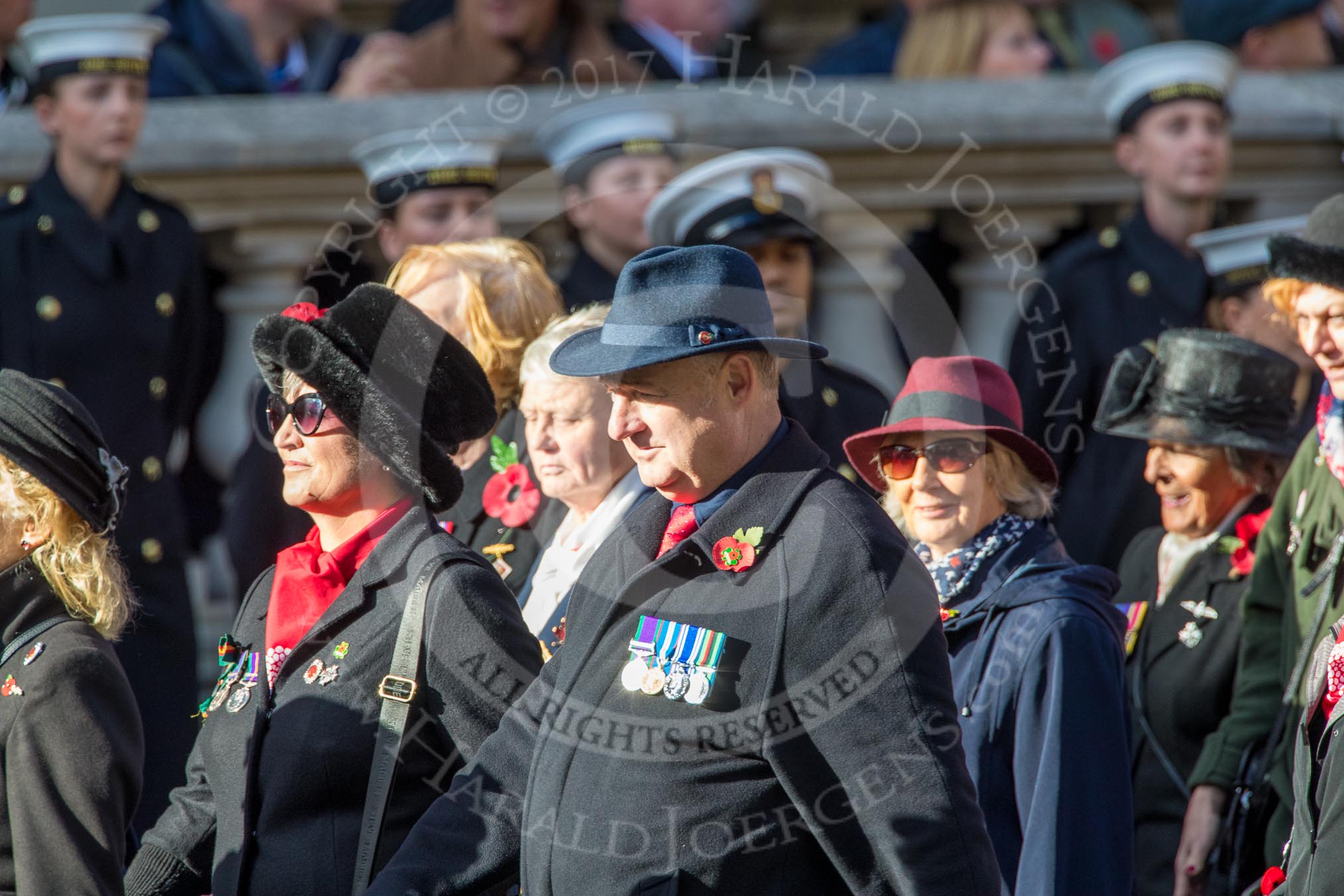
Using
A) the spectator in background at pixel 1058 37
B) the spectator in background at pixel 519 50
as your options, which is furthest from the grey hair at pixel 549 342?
the spectator in background at pixel 1058 37

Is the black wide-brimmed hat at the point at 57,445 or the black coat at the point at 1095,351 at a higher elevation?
the black coat at the point at 1095,351

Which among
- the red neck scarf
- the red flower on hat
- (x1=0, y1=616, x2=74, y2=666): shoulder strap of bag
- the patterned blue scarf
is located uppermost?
the red flower on hat

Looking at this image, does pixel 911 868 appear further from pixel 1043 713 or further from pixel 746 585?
pixel 1043 713

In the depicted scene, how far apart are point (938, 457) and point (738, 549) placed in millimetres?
1292

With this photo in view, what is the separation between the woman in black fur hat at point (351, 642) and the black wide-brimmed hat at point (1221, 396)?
6.90 ft

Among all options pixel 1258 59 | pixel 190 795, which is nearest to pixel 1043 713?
pixel 190 795

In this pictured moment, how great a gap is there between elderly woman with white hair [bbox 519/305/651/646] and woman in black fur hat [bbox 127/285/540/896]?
597 mm

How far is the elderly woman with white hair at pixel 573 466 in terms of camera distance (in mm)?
4305

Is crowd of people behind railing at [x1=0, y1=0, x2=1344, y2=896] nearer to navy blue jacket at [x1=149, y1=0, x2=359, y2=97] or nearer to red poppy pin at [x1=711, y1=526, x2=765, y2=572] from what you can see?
red poppy pin at [x1=711, y1=526, x2=765, y2=572]

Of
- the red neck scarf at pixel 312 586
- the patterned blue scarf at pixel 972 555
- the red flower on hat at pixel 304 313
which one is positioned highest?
the red flower on hat at pixel 304 313

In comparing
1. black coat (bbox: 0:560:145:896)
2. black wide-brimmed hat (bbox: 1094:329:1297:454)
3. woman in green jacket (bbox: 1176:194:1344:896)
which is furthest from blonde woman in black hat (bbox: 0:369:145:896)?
black wide-brimmed hat (bbox: 1094:329:1297:454)

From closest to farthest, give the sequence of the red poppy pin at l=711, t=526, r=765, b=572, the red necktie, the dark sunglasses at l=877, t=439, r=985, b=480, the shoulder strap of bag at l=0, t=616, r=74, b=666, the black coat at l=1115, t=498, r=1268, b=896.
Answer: the red poppy pin at l=711, t=526, r=765, b=572
the red necktie
the shoulder strap of bag at l=0, t=616, r=74, b=666
the dark sunglasses at l=877, t=439, r=985, b=480
the black coat at l=1115, t=498, r=1268, b=896

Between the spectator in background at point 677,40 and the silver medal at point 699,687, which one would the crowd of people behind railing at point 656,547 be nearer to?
the silver medal at point 699,687

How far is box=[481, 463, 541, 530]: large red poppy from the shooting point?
4691 mm
